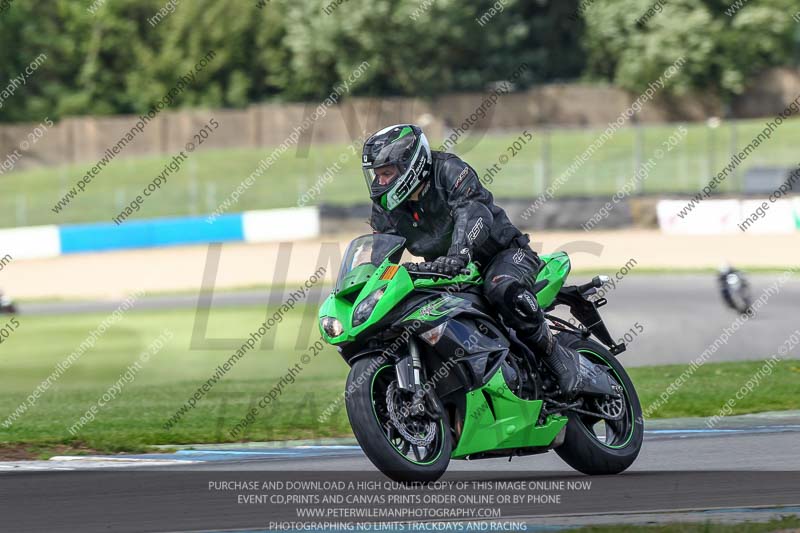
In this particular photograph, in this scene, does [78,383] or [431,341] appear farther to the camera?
[78,383]

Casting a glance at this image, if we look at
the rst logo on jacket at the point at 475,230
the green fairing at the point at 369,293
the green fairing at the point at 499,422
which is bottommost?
the green fairing at the point at 499,422

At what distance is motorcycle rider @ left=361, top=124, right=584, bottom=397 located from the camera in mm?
7426

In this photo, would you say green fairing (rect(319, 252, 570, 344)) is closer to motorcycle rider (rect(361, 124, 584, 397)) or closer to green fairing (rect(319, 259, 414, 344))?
green fairing (rect(319, 259, 414, 344))

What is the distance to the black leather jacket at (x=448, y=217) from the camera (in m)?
7.46

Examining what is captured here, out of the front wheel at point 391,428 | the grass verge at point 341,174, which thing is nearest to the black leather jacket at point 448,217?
the front wheel at point 391,428

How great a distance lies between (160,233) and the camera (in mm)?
35500

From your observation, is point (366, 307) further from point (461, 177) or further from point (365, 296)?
point (461, 177)

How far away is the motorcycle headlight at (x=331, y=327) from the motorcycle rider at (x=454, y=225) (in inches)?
21.0

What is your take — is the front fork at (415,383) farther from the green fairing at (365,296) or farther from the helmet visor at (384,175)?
the helmet visor at (384,175)

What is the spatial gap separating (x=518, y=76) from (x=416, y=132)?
46893 millimetres

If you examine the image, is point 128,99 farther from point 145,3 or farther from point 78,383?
point 78,383

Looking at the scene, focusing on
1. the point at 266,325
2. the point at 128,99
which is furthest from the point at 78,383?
the point at 128,99

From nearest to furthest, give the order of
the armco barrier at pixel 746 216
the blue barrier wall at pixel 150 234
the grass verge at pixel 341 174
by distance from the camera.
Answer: the armco barrier at pixel 746 216 < the blue barrier wall at pixel 150 234 < the grass verge at pixel 341 174

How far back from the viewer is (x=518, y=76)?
53781mm
